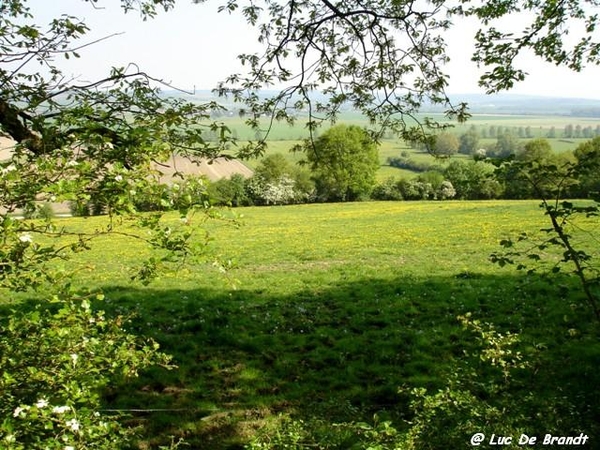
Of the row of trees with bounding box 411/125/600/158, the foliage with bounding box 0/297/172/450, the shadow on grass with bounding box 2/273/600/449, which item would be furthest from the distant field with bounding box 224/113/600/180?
the shadow on grass with bounding box 2/273/600/449

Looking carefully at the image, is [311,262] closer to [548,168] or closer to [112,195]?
[548,168]

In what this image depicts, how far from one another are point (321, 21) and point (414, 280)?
940 cm

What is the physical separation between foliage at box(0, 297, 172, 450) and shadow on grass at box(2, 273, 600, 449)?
135 inches

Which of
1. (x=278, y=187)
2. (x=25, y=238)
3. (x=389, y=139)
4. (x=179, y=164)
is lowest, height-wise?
(x=278, y=187)

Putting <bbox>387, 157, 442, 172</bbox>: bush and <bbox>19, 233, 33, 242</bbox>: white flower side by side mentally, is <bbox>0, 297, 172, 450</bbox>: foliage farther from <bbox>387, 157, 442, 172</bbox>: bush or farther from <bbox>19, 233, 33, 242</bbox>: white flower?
<bbox>387, 157, 442, 172</bbox>: bush

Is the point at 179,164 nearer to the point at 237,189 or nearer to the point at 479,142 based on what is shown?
the point at 237,189

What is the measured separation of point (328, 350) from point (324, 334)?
78cm

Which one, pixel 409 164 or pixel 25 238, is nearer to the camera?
pixel 25 238

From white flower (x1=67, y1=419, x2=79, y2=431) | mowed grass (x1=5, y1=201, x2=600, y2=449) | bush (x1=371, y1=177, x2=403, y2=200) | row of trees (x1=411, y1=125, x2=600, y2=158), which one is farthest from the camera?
bush (x1=371, y1=177, x2=403, y2=200)

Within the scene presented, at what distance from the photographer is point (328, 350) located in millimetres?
8836

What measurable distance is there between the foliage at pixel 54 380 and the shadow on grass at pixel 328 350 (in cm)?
342

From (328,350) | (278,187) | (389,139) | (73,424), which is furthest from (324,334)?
(278,187)

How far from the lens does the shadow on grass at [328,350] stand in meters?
6.64

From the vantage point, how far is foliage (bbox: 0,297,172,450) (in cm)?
240
